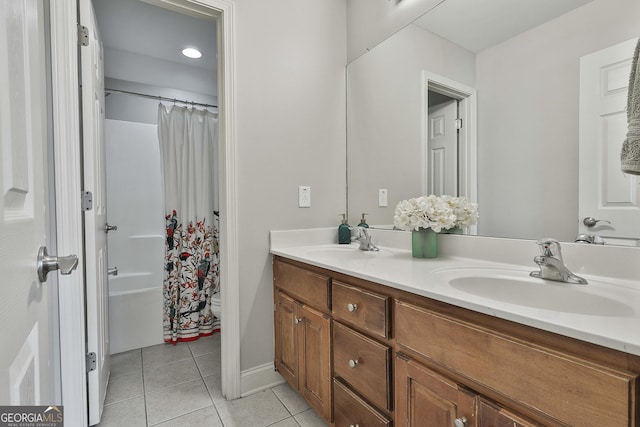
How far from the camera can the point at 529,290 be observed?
0.93 m

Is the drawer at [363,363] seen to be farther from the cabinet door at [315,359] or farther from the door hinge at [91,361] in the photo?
the door hinge at [91,361]

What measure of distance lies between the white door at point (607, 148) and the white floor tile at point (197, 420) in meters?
1.75

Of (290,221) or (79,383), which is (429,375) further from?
(79,383)

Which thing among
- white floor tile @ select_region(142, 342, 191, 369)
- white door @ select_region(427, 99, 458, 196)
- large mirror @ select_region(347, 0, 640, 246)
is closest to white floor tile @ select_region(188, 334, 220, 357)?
white floor tile @ select_region(142, 342, 191, 369)

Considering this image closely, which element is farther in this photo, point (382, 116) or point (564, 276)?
point (382, 116)

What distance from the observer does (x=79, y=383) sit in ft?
4.25

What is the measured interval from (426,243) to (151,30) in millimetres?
2590

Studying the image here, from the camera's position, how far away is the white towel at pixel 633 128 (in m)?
0.80

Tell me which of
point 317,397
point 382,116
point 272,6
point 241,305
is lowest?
point 317,397

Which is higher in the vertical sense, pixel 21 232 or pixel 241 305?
pixel 21 232

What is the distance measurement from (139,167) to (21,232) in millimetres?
2909

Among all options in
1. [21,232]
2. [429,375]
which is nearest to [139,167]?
[21,232]

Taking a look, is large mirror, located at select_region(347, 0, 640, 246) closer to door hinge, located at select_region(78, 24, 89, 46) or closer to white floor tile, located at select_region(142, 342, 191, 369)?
door hinge, located at select_region(78, 24, 89, 46)

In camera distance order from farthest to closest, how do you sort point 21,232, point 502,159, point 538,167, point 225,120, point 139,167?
point 139,167 → point 225,120 → point 502,159 → point 538,167 → point 21,232
